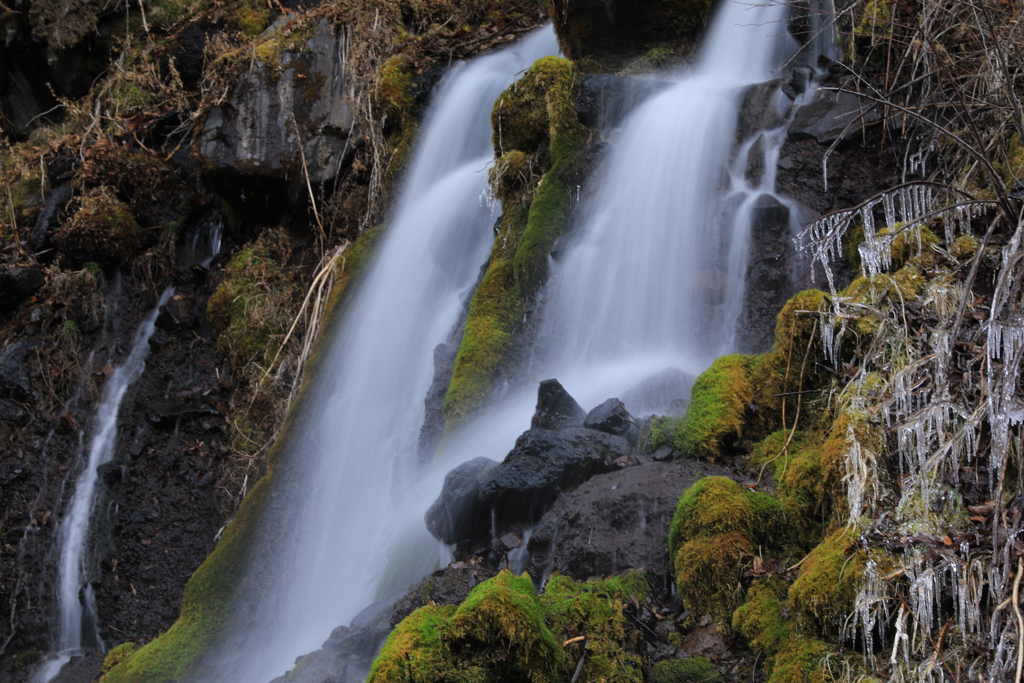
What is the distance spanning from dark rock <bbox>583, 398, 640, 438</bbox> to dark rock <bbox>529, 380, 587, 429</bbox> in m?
0.09

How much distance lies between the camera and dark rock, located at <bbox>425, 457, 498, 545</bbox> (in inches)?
161

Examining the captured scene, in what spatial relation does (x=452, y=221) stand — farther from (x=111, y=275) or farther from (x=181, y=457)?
(x=111, y=275)

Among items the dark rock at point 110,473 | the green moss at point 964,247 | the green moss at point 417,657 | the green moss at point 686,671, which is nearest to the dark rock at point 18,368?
the dark rock at point 110,473

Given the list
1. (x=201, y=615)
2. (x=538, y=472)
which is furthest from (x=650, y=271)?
(x=201, y=615)

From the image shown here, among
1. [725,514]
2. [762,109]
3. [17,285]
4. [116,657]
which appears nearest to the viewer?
[725,514]

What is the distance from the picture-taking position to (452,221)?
24.3 feet

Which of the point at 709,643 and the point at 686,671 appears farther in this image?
the point at 709,643

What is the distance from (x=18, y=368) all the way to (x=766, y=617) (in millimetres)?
7995

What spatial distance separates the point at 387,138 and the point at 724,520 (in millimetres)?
6918

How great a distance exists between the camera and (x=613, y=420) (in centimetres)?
444

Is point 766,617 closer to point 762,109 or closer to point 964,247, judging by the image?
point 964,247

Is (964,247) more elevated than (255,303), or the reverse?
(255,303)

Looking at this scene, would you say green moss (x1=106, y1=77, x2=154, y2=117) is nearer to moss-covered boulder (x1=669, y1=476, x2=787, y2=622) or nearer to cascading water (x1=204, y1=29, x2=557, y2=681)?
cascading water (x1=204, y1=29, x2=557, y2=681)

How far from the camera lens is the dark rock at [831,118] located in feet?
18.8
